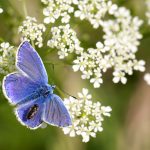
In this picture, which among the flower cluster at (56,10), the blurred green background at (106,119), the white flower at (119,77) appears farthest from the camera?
the blurred green background at (106,119)

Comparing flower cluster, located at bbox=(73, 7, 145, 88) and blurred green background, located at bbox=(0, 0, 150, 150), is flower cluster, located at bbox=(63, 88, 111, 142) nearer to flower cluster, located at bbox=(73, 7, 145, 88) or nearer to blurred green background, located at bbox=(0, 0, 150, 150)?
flower cluster, located at bbox=(73, 7, 145, 88)

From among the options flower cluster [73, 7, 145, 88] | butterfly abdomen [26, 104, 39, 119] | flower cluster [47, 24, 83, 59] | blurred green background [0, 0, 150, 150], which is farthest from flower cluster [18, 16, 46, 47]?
butterfly abdomen [26, 104, 39, 119]

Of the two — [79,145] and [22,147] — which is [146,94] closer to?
[79,145]

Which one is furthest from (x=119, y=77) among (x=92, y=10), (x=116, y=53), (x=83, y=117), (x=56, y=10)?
(x=56, y=10)

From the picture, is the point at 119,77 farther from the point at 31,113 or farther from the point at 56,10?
the point at 31,113

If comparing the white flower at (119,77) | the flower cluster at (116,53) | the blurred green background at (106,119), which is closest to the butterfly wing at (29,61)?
the flower cluster at (116,53)

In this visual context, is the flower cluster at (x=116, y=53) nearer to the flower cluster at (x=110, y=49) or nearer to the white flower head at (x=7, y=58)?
the flower cluster at (x=110, y=49)
